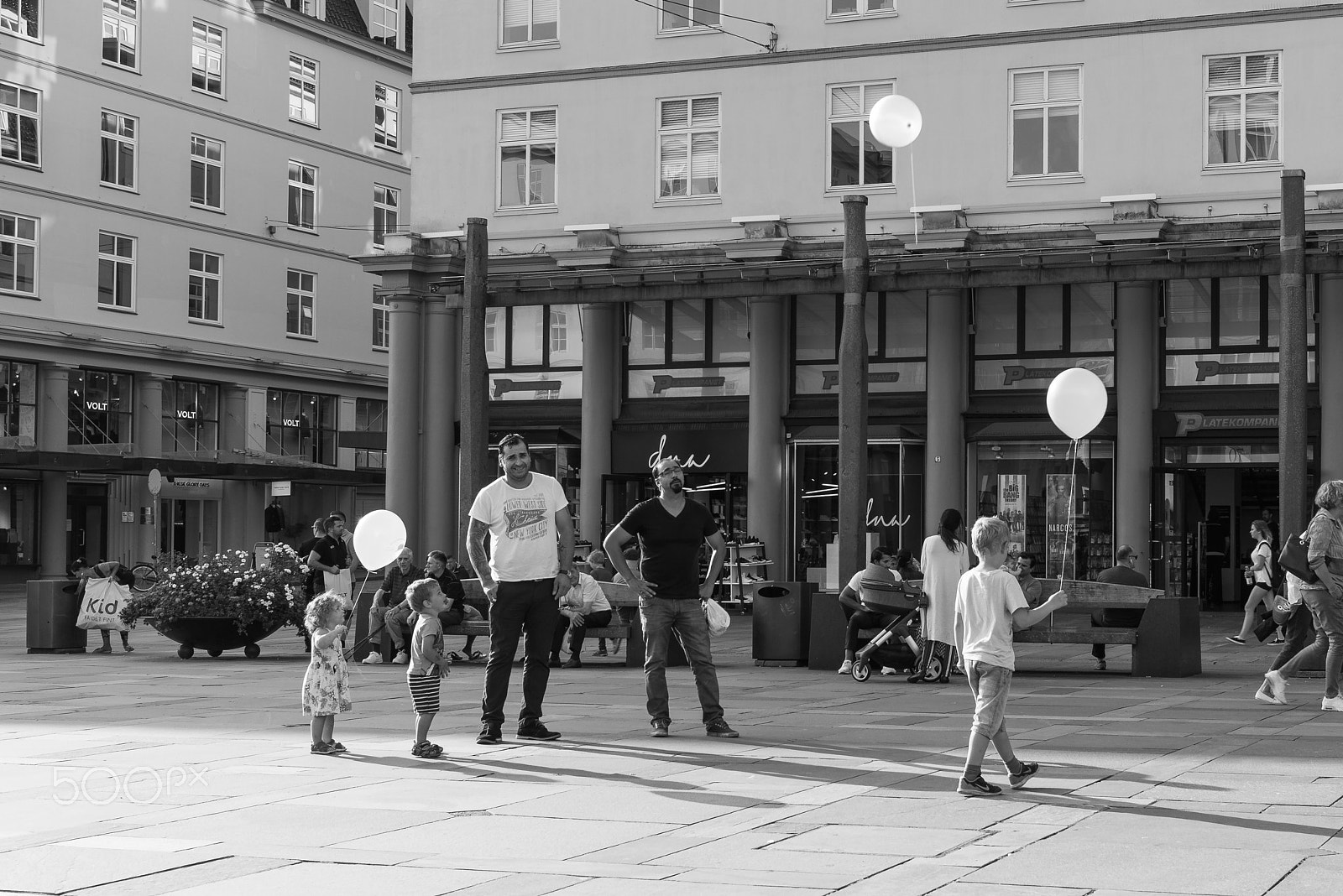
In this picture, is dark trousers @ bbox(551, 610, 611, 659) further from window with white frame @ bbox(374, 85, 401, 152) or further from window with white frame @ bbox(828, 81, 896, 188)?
window with white frame @ bbox(374, 85, 401, 152)

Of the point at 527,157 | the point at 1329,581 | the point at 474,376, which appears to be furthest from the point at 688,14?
the point at 1329,581

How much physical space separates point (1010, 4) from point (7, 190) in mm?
27208

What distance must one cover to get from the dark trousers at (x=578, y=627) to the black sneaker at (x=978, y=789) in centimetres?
1004

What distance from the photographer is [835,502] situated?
31219 mm

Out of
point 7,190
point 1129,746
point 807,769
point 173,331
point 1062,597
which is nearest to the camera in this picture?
point 1062,597

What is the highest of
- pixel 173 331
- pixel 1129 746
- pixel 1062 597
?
pixel 173 331

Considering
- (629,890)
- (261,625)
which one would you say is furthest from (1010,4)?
(629,890)

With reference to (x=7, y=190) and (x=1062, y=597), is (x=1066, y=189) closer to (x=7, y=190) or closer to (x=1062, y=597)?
(x=1062, y=597)

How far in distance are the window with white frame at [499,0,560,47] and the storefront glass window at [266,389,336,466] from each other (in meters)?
23.3

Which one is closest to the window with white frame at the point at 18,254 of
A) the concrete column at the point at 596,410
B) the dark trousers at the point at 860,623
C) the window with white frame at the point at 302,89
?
the window with white frame at the point at 302,89

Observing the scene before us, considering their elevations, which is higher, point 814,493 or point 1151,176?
point 1151,176

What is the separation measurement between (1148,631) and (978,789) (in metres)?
8.99

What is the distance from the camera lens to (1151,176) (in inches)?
1152

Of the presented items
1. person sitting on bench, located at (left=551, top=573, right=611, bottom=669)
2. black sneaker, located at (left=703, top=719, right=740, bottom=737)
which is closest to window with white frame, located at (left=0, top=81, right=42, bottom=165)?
person sitting on bench, located at (left=551, top=573, right=611, bottom=669)
